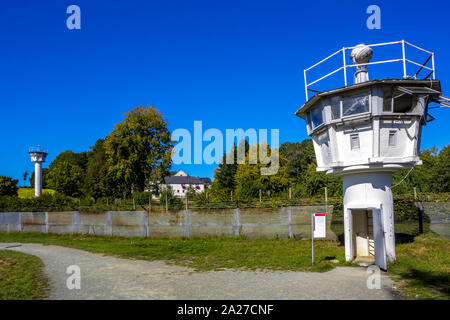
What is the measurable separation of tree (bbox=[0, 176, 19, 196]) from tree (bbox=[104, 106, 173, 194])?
34.9m

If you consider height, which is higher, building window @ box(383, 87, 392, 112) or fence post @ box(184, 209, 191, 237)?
building window @ box(383, 87, 392, 112)

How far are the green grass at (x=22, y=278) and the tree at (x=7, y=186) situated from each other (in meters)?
59.1

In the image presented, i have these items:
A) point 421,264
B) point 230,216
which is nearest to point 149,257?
point 230,216

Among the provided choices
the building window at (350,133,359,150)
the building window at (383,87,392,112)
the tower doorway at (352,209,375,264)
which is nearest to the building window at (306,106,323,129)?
the building window at (350,133,359,150)

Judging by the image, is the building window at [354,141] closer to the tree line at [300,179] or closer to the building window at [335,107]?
the building window at [335,107]

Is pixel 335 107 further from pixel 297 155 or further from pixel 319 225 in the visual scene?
pixel 297 155

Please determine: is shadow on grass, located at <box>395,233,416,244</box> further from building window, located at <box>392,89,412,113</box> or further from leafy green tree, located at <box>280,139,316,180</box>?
leafy green tree, located at <box>280,139,316,180</box>

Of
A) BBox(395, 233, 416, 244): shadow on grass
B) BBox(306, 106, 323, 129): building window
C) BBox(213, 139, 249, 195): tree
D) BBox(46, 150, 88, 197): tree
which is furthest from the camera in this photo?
BBox(46, 150, 88, 197): tree

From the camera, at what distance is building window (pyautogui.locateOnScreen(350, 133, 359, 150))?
12.7m

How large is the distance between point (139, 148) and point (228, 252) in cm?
3080

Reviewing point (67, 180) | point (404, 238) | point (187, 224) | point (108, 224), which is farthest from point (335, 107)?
point (67, 180)
